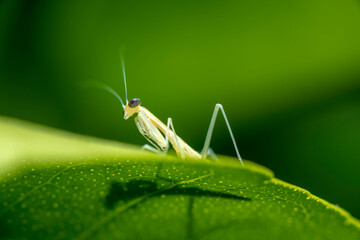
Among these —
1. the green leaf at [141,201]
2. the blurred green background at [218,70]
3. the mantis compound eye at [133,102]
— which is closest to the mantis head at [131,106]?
the mantis compound eye at [133,102]

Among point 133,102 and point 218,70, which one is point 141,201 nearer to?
point 133,102

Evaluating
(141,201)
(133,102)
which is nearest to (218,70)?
(133,102)

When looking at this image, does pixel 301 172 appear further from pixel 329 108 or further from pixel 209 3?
pixel 209 3

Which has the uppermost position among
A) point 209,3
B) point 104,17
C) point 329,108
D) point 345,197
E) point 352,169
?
point 104,17

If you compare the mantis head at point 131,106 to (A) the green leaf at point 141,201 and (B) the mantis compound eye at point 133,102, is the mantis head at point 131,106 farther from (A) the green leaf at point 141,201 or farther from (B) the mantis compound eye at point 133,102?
(A) the green leaf at point 141,201

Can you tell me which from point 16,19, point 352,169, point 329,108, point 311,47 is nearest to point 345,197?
point 352,169

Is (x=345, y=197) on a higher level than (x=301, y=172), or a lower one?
lower
